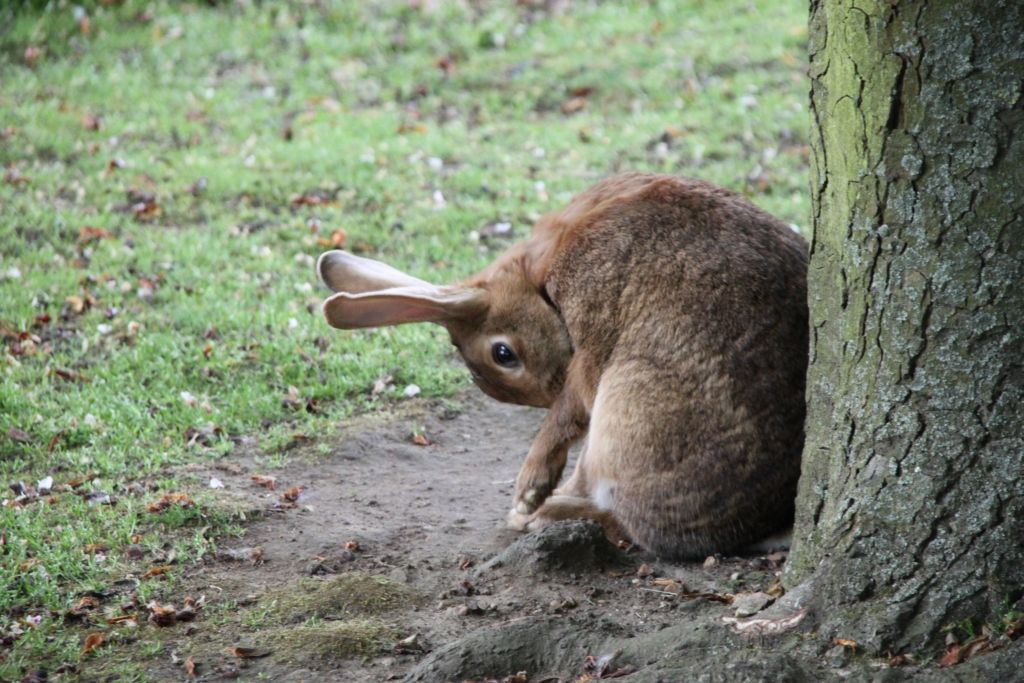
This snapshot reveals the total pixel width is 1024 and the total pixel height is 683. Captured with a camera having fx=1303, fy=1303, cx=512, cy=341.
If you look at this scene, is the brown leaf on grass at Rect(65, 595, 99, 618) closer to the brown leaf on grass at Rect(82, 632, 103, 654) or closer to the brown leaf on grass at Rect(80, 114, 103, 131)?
the brown leaf on grass at Rect(82, 632, 103, 654)

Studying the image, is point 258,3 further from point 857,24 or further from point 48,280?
point 857,24

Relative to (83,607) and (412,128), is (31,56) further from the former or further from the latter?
(83,607)

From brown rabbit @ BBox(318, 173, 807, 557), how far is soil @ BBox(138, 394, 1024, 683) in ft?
0.78

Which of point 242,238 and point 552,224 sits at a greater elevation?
point 552,224

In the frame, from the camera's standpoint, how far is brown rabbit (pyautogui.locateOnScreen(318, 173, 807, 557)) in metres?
4.46

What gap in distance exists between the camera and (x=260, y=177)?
8953 millimetres

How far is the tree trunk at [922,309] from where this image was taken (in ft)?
10.6

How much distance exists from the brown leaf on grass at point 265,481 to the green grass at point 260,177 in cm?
35

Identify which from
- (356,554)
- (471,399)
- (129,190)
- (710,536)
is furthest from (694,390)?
(129,190)

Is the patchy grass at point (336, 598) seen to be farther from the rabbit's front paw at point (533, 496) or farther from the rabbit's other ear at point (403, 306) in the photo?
the rabbit's other ear at point (403, 306)

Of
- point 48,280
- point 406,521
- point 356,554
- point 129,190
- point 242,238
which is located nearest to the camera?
point 356,554

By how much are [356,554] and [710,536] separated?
1.31 m

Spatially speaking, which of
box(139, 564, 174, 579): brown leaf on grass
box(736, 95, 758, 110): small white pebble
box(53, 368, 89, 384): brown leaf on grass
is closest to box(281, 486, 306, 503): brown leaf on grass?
box(139, 564, 174, 579): brown leaf on grass

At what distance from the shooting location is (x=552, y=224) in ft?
17.0
